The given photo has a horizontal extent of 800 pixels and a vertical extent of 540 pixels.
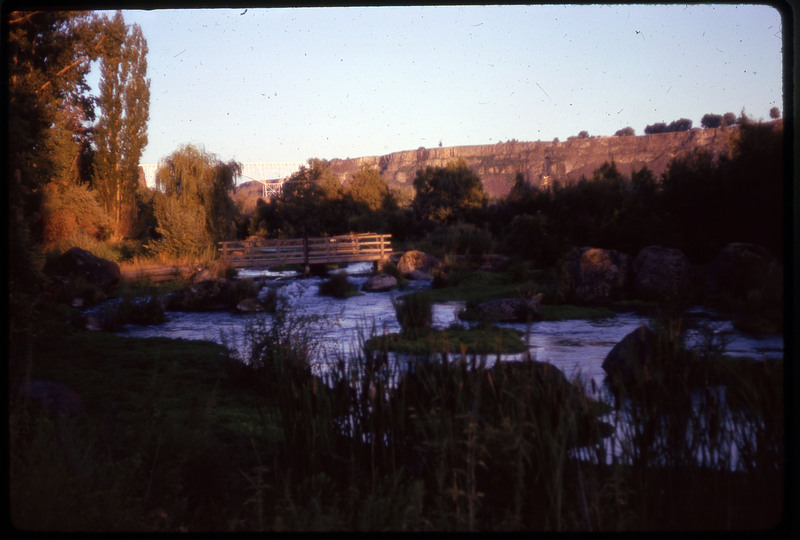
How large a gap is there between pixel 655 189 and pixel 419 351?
11.0 metres

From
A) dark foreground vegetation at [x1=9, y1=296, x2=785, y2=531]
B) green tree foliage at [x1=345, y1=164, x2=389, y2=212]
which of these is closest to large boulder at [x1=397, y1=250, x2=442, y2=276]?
dark foreground vegetation at [x1=9, y1=296, x2=785, y2=531]

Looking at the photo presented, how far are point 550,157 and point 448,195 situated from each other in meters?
14.6

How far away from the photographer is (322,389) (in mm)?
3877

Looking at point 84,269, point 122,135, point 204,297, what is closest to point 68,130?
point 122,135

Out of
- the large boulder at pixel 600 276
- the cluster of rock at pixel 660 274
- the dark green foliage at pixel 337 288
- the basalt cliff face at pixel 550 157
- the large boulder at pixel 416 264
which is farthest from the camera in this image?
the basalt cliff face at pixel 550 157

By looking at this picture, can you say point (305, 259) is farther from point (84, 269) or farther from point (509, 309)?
point (509, 309)

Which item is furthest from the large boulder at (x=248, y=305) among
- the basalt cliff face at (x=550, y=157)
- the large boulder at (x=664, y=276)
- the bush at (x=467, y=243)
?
the basalt cliff face at (x=550, y=157)

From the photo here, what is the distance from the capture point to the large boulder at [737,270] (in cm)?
843

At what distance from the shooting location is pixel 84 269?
44.7 ft

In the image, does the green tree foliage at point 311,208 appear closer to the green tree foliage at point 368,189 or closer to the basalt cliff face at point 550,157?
the green tree foliage at point 368,189

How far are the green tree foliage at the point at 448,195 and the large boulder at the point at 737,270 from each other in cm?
2017

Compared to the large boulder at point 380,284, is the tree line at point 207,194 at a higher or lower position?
higher

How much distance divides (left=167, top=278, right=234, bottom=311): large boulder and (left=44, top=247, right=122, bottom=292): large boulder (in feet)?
6.46

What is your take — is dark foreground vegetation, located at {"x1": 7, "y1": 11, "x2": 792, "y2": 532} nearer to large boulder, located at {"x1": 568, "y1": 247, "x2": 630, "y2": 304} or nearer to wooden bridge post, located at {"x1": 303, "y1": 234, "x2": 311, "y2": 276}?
large boulder, located at {"x1": 568, "y1": 247, "x2": 630, "y2": 304}
